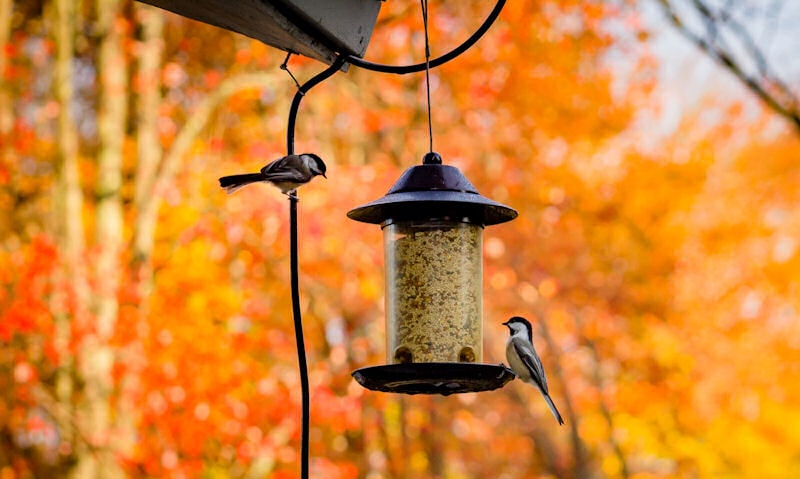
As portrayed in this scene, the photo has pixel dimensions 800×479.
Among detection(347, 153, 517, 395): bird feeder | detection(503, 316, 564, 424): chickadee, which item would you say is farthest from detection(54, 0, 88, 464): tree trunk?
detection(347, 153, 517, 395): bird feeder

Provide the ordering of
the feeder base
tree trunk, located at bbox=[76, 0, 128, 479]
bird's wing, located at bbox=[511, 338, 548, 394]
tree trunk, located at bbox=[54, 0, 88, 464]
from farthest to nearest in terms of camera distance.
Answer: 1. tree trunk, located at bbox=[54, 0, 88, 464]
2. tree trunk, located at bbox=[76, 0, 128, 479]
3. bird's wing, located at bbox=[511, 338, 548, 394]
4. the feeder base

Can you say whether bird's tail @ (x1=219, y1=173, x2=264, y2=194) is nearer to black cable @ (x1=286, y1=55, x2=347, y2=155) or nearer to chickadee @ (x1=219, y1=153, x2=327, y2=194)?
chickadee @ (x1=219, y1=153, x2=327, y2=194)

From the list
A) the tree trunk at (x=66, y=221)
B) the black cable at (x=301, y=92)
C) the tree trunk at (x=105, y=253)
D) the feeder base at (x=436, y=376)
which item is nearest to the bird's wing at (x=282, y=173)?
the black cable at (x=301, y=92)

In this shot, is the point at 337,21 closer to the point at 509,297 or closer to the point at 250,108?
the point at 509,297

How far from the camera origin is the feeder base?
8.91ft

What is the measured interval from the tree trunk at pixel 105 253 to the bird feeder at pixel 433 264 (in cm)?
672

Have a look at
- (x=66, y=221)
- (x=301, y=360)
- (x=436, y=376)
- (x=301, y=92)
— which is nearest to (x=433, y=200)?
(x=436, y=376)

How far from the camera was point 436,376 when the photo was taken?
2723mm

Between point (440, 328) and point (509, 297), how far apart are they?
7.68 metres

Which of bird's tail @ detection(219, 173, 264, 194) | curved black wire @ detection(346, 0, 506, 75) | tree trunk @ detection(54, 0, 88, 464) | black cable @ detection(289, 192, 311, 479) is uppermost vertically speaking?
tree trunk @ detection(54, 0, 88, 464)

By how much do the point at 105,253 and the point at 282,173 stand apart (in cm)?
757

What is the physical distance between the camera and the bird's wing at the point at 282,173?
2547 millimetres

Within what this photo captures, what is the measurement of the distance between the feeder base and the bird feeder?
0.7 inches

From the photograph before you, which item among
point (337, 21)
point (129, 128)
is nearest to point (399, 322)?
point (337, 21)
